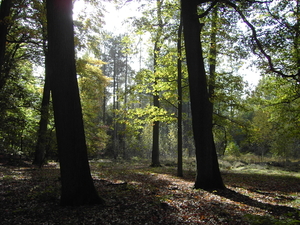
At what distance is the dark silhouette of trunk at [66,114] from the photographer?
186 inches

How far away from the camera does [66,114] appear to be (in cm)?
473

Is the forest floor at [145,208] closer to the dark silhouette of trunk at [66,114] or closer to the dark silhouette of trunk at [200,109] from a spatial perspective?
the dark silhouette of trunk at [66,114]

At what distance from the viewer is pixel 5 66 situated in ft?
33.8

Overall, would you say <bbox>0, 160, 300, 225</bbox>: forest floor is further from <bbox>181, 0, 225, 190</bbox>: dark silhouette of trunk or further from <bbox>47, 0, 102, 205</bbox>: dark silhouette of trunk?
<bbox>181, 0, 225, 190</bbox>: dark silhouette of trunk

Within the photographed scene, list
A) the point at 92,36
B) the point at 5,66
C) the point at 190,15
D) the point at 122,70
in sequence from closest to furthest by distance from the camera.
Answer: the point at 190,15
the point at 5,66
the point at 92,36
the point at 122,70

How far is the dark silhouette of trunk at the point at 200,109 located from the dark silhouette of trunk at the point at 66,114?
3.67 metres

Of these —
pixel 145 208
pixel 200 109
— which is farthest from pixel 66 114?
pixel 200 109

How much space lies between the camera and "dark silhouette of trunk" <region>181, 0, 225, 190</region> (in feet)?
23.7

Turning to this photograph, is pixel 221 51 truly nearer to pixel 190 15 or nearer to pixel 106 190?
pixel 190 15

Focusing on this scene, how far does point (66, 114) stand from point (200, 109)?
4.22 meters

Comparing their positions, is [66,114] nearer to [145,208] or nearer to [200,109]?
[145,208]

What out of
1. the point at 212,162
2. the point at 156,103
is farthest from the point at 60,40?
the point at 156,103

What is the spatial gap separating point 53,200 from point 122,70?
34.9m

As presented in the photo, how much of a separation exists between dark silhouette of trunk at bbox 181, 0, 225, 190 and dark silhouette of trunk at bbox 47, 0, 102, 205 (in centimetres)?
367
